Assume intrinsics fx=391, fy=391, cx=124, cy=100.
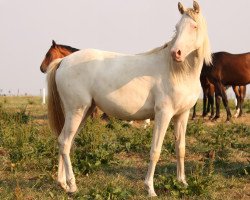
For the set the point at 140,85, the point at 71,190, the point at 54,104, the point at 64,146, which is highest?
the point at 140,85

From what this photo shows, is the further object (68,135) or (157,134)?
(68,135)

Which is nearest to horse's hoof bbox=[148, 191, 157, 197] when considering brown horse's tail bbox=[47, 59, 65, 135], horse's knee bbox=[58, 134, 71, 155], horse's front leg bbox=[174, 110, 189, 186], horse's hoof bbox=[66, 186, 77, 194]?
horse's front leg bbox=[174, 110, 189, 186]

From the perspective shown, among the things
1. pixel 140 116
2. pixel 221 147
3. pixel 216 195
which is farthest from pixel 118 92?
pixel 221 147

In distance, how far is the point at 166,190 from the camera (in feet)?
17.6

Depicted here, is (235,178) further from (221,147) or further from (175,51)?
(175,51)

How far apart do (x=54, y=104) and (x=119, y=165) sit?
5.67ft

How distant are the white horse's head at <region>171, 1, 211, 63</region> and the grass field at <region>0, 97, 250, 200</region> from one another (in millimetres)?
1464

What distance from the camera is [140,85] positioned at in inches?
210

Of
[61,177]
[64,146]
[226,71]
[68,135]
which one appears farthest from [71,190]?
[226,71]

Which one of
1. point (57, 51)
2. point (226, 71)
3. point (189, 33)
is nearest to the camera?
point (189, 33)

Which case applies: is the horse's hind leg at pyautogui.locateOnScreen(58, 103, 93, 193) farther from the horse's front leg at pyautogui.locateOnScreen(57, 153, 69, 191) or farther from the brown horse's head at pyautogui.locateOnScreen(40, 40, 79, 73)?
the brown horse's head at pyautogui.locateOnScreen(40, 40, 79, 73)

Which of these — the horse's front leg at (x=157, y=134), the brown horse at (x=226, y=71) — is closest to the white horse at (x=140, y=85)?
the horse's front leg at (x=157, y=134)

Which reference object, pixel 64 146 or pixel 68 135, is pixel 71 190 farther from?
pixel 68 135

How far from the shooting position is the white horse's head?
4927 millimetres
